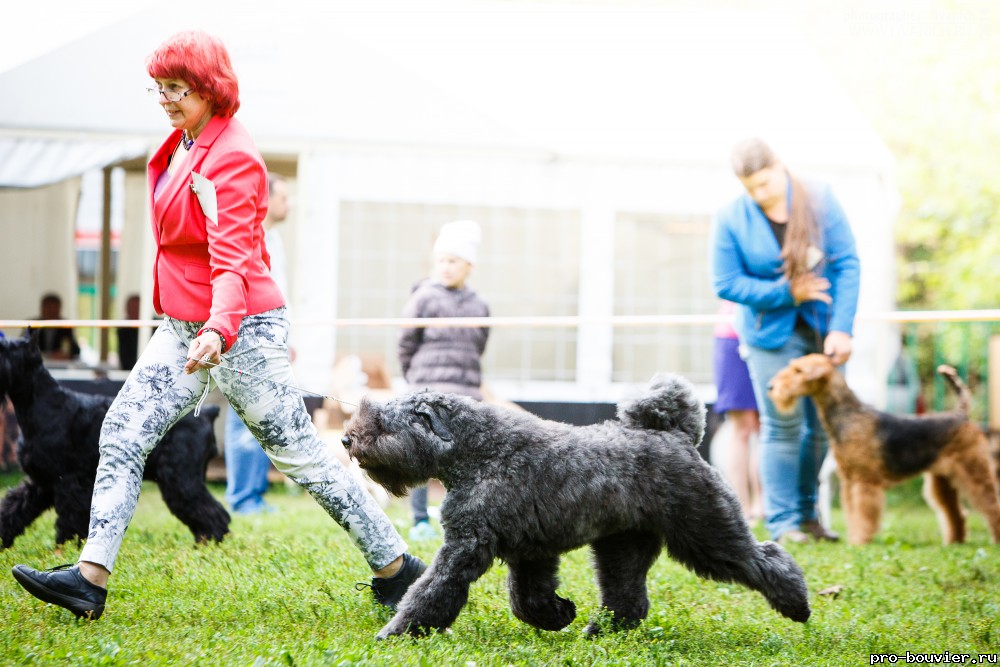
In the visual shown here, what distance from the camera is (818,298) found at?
5527 mm

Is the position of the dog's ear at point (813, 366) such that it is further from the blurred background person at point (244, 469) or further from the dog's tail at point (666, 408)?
the blurred background person at point (244, 469)

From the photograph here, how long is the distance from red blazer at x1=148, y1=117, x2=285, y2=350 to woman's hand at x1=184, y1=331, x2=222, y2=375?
32 millimetres

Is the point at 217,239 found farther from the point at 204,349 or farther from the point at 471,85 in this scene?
the point at 471,85

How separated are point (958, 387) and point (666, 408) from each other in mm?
3651

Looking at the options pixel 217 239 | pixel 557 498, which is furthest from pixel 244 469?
pixel 557 498

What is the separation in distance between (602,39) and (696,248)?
6.87 ft

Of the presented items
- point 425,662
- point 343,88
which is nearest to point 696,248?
point 343,88

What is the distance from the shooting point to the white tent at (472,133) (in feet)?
27.5

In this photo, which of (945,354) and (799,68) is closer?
(799,68)

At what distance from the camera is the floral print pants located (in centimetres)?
339

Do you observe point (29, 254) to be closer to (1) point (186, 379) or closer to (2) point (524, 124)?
(2) point (524, 124)

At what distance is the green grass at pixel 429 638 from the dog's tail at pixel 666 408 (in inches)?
28.5

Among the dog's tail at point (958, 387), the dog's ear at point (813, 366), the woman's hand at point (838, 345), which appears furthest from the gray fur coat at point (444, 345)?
→ the dog's tail at point (958, 387)

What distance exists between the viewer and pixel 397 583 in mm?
3703
